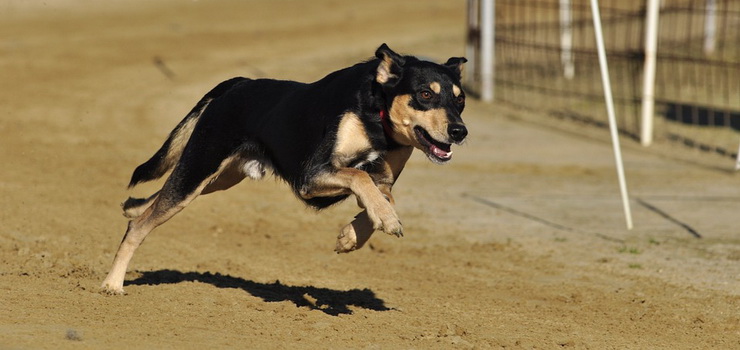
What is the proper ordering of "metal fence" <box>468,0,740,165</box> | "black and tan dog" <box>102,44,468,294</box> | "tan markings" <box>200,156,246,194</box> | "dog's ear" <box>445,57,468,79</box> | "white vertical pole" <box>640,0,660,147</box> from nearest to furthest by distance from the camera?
"black and tan dog" <box>102,44,468,294</box>
"dog's ear" <box>445,57,468,79</box>
"tan markings" <box>200,156,246,194</box>
"white vertical pole" <box>640,0,660,147</box>
"metal fence" <box>468,0,740,165</box>

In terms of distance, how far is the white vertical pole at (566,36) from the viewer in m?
21.3

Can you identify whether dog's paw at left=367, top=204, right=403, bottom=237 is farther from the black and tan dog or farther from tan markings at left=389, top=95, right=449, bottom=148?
tan markings at left=389, top=95, right=449, bottom=148

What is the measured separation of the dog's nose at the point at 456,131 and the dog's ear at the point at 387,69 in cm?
49

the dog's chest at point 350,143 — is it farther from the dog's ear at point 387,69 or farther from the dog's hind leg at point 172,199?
the dog's hind leg at point 172,199

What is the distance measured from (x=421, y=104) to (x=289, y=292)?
2349 mm

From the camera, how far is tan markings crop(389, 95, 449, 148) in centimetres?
668

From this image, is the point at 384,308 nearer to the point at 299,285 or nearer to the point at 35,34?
the point at 299,285

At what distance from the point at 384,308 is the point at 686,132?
424 inches

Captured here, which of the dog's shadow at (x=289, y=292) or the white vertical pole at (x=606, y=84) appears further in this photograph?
the white vertical pole at (x=606, y=84)

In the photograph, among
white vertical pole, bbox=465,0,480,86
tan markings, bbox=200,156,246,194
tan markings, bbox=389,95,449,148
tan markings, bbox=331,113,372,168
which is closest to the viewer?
tan markings, bbox=389,95,449,148

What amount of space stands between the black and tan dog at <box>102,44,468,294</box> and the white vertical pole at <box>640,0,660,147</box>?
9.31 m

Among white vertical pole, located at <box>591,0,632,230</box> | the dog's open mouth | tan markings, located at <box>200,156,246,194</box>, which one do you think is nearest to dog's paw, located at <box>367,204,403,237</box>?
the dog's open mouth

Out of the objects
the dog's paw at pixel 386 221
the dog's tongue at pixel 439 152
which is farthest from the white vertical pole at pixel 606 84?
the dog's paw at pixel 386 221

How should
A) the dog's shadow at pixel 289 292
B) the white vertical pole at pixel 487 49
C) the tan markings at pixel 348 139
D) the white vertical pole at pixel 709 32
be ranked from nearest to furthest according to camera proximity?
the tan markings at pixel 348 139 → the dog's shadow at pixel 289 292 → the white vertical pole at pixel 487 49 → the white vertical pole at pixel 709 32
